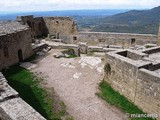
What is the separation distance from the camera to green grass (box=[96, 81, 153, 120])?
41.1 ft

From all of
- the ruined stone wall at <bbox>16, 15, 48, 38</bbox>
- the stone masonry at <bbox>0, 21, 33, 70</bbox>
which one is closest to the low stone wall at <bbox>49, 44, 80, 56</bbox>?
the stone masonry at <bbox>0, 21, 33, 70</bbox>

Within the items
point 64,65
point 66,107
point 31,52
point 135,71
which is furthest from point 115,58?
point 31,52

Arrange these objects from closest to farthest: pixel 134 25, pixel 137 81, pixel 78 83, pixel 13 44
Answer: pixel 137 81 → pixel 78 83 → pixel 13 44 → pixel 134 25

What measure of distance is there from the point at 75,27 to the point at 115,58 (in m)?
15.8

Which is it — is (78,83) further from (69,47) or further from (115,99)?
(69,47)

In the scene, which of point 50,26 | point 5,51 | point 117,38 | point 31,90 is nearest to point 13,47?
point 5,51

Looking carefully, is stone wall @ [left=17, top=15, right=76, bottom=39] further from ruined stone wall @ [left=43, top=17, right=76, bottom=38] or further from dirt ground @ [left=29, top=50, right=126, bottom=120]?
dirt ground @ [left=29, top=50, right=126, bottom=120]

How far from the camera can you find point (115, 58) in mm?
14141

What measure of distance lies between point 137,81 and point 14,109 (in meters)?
6.55

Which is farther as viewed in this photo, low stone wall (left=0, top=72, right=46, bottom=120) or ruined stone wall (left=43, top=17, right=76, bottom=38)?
ruined stone wall (left=43, top=17, right=76, bottom=38)

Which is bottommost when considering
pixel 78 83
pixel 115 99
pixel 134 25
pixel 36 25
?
pixel 134 25

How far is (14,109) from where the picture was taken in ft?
27.7

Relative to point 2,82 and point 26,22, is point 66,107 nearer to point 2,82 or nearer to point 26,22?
point 2,82

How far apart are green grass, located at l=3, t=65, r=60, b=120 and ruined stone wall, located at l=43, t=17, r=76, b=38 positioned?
1218 cm
